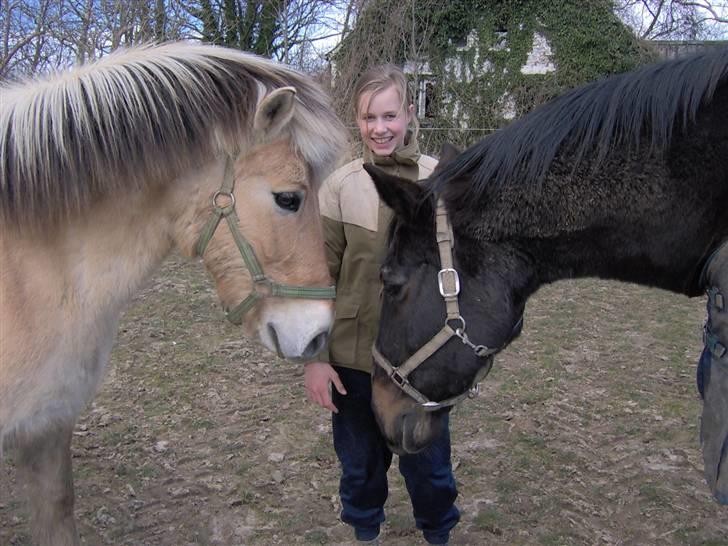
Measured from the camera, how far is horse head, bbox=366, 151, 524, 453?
174 cm

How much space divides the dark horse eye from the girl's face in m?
0.56

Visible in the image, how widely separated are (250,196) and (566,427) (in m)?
3.22

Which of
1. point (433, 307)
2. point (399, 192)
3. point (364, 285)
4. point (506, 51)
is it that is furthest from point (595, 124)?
point (506, 51)

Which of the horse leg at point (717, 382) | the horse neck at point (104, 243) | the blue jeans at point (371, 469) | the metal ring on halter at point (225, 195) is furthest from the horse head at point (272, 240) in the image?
the horse leg at point (717, 382)

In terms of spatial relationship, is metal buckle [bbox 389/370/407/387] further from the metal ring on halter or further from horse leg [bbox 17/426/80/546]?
horse leg [bbox 17/426/80/546]

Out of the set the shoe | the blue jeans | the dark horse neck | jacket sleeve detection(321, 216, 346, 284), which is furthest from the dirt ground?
the dark horse neck

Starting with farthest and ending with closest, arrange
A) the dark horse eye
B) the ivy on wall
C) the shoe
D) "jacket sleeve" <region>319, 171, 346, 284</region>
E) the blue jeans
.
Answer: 1. the ivy on wall
2. the shoe
3. the blue jeans
4. "jacket sleeve" <region>319, 171, 346, 284</region>
5. the dark horse eye

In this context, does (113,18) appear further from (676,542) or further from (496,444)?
(676,542)

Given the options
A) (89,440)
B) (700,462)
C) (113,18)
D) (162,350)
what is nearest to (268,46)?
(113,18)

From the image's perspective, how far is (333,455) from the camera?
3645 mm

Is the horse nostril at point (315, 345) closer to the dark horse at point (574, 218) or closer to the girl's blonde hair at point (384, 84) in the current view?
the dark horse at point (574, 218)

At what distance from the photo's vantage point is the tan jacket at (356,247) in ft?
7.42

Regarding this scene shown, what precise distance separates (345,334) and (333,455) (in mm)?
1601

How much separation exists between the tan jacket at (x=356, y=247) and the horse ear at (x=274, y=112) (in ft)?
1.73
